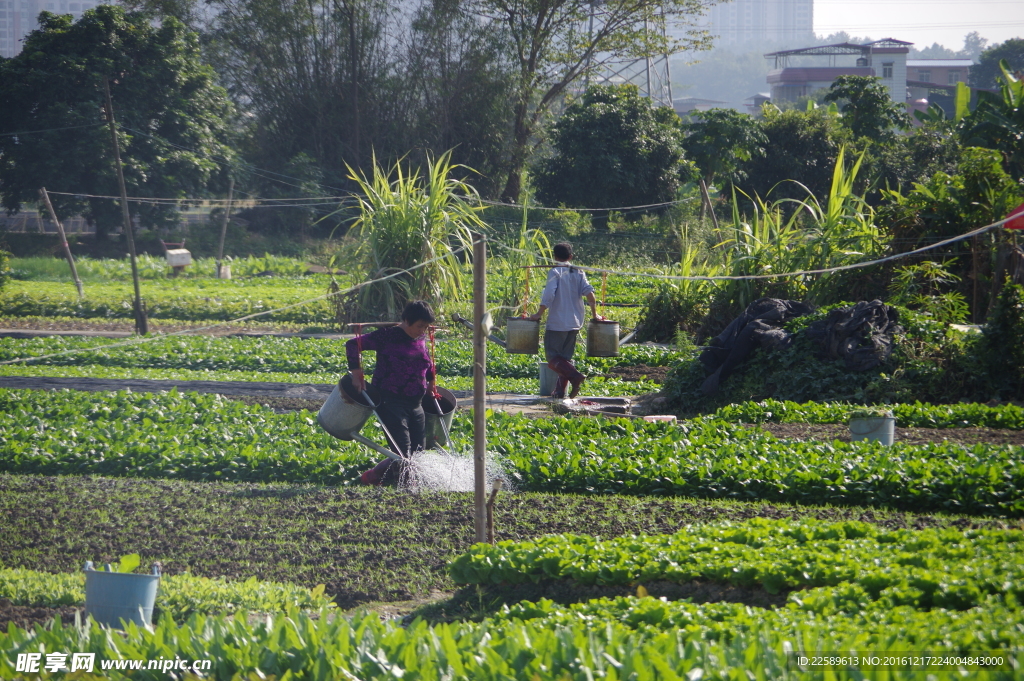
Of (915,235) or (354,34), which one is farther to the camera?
(354,34)

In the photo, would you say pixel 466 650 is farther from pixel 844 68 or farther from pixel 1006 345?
pixel 844 68

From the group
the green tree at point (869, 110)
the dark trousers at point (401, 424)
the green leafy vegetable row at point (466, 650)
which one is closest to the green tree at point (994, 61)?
the green tree at point (869, 110)

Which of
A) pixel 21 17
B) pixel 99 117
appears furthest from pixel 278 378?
pixel 21 17

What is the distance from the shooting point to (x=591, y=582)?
17.6 ft

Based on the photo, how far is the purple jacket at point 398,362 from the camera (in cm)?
794

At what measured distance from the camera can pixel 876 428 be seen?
8.35 meters

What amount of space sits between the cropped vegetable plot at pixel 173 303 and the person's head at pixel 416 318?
46.2 ft

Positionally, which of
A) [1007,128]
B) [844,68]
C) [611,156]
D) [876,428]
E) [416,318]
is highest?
[844,68]

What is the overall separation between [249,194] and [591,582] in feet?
135

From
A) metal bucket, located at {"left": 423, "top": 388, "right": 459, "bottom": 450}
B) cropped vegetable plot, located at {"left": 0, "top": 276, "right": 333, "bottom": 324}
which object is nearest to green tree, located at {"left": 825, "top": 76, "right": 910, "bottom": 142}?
cropped vegetable plot, located at {"left": 0, "top": 276, "right": 333, "bottom": 324}

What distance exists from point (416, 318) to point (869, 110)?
30.1 meters

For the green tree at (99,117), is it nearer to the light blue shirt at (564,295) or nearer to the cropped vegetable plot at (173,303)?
the cropped vegetable plot at (173,303)

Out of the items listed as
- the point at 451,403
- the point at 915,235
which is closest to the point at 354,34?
the point at 915,235

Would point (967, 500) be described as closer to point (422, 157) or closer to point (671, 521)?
point (671, 521)
